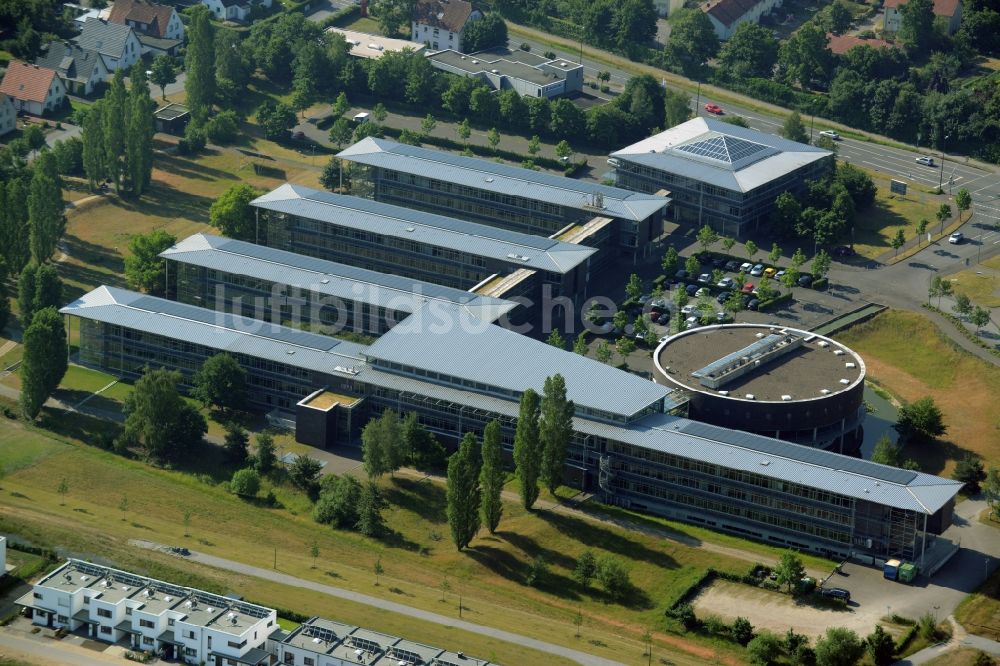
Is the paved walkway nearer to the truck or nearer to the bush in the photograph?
the bush

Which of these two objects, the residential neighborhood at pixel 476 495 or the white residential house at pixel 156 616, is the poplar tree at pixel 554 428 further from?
the white residential house at pixel 156 616

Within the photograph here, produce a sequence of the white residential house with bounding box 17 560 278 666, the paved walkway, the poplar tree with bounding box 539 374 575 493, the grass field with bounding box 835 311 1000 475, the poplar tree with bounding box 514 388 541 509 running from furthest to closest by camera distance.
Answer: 1. the grass field with bounding box 835 311 1000 475
2. the poplar tree with bounding box 539 374 575 493
3. the poplar tree with bounding box 514 388 541 509
4. the paved walkway
5. the white residential house with bounding box 17 560 278 666

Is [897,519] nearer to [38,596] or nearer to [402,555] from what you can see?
[402,555]

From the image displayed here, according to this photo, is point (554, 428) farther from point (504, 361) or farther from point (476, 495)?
point (504, 361)

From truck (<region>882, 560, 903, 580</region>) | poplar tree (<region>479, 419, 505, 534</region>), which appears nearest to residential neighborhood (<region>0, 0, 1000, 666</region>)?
truck (<region>882, 560, 903, 580</region>)

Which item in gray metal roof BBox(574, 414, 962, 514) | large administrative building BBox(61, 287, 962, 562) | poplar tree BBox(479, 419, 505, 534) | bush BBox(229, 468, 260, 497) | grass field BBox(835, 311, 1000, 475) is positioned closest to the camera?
gray metal roof BBox(574, 414, 962, 514)

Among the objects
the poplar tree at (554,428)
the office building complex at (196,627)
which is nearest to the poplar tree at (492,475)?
the poplar tree at (554,428)
